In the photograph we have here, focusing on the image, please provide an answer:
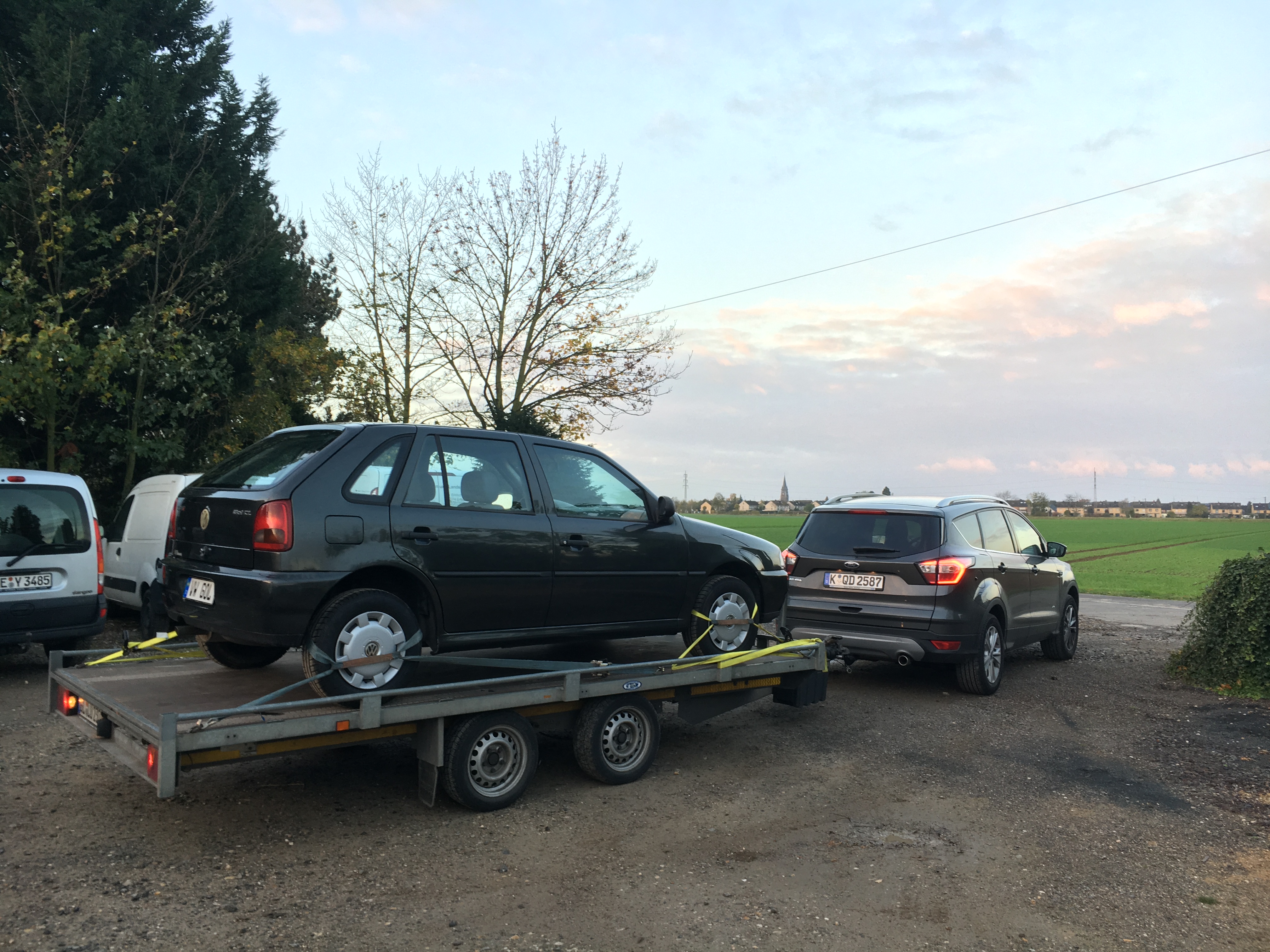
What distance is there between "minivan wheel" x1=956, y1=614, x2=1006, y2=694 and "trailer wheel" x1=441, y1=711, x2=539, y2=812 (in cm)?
A: 456

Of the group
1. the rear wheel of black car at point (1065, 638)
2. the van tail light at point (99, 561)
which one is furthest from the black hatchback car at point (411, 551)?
the rear wheel of black car at point (1065, 638)

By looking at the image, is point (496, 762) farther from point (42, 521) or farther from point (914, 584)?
point (42, 521)

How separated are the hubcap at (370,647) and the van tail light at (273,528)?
21.1 inches

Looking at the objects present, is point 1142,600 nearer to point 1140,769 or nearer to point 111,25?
point 1140,769

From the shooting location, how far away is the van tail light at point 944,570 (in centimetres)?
813

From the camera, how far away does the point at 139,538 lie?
36.7 feet

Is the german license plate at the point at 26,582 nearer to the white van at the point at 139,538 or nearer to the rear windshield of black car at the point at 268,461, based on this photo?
the white van at the point at 139,538

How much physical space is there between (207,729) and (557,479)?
2.54 m

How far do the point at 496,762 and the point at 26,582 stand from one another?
5306 millimetres

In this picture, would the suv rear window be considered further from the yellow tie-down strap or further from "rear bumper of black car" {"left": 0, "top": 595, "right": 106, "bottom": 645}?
the yellow tie-down strap

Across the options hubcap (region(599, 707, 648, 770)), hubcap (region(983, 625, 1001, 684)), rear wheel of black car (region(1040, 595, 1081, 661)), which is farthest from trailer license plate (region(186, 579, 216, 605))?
rear wheel of black car (region(1040, 595, 1081, 661))

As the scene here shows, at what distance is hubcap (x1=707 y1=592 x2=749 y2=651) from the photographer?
679 cm

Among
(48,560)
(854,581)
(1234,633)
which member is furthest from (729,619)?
(48,560)

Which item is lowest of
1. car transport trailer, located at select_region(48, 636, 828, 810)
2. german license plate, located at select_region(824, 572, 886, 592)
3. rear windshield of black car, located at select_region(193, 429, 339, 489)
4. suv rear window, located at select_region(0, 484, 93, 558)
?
car transport trailer, located at select_region(48, 636, 828, 810)
